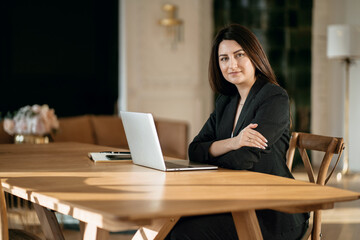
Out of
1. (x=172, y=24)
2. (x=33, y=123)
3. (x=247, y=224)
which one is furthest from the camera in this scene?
(x=172, y=24)

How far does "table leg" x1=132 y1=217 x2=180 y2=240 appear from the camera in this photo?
2.12m

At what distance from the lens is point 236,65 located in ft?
8.38

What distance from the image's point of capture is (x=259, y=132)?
92.1 inches

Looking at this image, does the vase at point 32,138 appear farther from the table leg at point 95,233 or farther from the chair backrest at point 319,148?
the table leg at point 95,233

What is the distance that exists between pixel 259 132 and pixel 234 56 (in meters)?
0.43

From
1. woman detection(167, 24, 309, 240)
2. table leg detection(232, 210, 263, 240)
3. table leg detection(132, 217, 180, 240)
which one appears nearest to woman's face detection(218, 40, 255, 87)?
woman detection(167, 24, 309, 240)

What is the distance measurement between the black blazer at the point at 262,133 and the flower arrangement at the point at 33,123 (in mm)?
2007

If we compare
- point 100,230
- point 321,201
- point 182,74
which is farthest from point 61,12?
point 321,201

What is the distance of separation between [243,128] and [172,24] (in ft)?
16.7

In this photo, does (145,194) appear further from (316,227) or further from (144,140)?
(316,227)

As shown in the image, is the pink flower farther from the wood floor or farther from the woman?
the woman

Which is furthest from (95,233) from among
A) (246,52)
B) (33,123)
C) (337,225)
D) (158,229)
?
(337,225)

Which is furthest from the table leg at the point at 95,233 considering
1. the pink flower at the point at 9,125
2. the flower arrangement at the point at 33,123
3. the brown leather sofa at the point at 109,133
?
the brown leather sofa at the point at 109,133

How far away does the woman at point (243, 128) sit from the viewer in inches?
81.4
